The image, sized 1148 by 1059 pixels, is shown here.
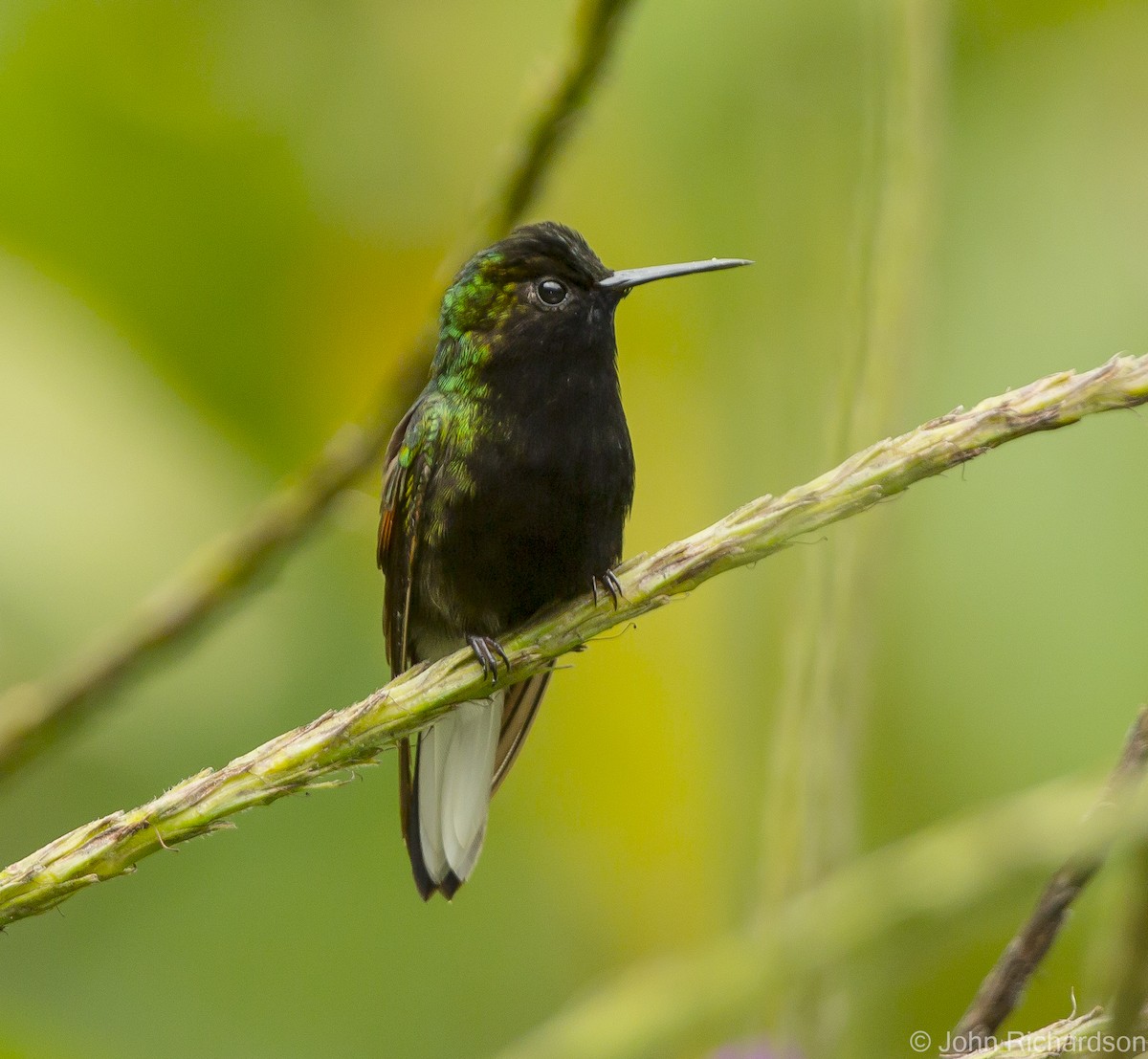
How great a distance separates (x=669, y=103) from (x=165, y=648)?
2.17 m

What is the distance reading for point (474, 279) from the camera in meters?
2.71

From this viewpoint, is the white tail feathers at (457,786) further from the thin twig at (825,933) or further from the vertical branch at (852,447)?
the thin twig at (825,933)

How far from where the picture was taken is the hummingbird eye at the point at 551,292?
8.56ft

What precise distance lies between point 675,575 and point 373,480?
182 centimetres

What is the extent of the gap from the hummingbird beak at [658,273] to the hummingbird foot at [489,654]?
2.53 feet

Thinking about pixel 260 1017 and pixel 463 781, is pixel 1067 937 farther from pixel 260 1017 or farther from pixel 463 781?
pixel 260 1017

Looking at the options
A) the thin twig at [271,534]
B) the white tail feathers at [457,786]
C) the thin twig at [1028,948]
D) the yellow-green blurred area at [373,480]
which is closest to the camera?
the thin twig at [1028,948]

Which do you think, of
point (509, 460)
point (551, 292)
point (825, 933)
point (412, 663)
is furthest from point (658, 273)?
point (825, 933)

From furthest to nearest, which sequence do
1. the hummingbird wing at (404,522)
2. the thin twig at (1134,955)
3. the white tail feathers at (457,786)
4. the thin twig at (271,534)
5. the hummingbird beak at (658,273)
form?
the white tail feathers at (457,786), the hummingbird wing at (404,522), the hummingbird beak at (658,273), the thin twig at (271,534), the thin twig at (1134,955)

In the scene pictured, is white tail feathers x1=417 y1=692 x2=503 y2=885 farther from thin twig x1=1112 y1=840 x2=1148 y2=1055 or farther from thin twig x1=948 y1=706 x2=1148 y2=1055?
thin twig x1=1112 y1=840 x2=1148 y2=1055

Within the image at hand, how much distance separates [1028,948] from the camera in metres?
1.30

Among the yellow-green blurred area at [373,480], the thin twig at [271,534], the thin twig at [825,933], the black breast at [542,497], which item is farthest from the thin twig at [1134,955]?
the yellow-green blurred area at [373,480]

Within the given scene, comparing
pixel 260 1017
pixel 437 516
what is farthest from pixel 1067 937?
pixel 260 1017

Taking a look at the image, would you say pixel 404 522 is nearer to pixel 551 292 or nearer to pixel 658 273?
pixel 551 292
